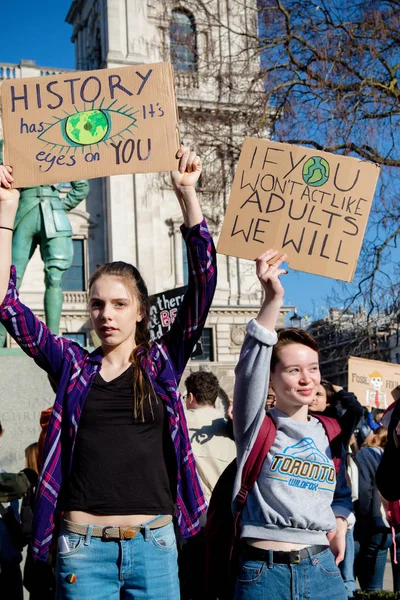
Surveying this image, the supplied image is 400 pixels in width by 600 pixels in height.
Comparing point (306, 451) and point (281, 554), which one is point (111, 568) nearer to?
point (281, 554)

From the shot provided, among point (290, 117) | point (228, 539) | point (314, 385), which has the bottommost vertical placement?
point (228, 539)

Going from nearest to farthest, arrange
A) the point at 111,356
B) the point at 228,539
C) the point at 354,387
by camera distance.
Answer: the point at 111,356, the point at 228,539, the point at 354,387

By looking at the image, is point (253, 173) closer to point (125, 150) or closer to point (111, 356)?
point (125, 150)

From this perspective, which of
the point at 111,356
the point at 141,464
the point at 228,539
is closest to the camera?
the point at 141,464

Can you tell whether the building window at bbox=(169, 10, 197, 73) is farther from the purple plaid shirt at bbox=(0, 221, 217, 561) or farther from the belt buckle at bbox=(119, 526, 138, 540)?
the belt buckle at bbox=(119, 526, 138, 540)

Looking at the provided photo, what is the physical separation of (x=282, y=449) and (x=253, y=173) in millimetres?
1194

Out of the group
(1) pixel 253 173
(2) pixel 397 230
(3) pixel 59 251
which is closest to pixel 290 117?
(2) pixel 397 230

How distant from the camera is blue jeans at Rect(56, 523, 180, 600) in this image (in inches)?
92.1

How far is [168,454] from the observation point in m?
2.52

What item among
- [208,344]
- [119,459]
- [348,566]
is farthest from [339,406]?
[208,344]

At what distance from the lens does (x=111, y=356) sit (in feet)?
8.67

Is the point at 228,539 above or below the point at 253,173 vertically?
below

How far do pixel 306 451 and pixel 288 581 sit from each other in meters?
0.43

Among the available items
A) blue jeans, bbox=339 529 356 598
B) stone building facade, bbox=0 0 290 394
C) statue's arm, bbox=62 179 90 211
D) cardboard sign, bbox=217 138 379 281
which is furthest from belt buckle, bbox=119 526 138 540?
stone building facade, bbox=0 0 290 394
